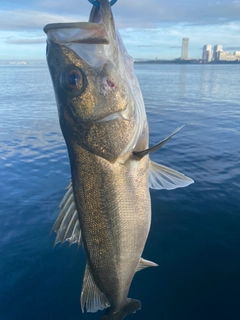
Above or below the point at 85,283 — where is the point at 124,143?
above

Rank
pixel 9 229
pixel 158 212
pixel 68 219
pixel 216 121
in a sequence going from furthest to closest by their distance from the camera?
1. pixel 216 121
2. pixel 158 212
3. pixel 9 229
4. pixel 68 219

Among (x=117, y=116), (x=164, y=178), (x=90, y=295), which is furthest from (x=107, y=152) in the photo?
(x=90, y=295)

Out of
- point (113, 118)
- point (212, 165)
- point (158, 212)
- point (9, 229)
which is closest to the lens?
point (113, 118)

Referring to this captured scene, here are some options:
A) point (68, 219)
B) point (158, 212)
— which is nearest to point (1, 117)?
point (158, 212)

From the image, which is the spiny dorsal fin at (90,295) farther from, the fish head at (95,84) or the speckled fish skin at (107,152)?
the fish head at (95,84)

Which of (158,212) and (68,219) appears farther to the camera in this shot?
(158,212)

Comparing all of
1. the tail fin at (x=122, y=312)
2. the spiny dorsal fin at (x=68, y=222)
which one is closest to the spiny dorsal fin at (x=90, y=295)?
the tail fin at (x=122, y=312)

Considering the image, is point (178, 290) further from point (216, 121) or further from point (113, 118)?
Answer: point (216, 121)
